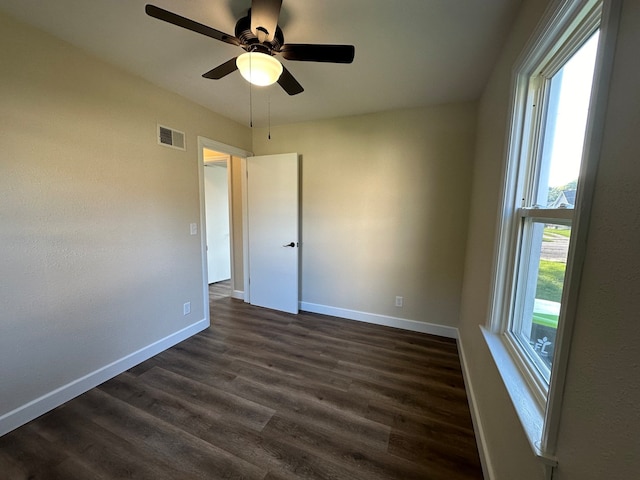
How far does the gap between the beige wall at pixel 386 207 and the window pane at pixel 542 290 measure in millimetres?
1360

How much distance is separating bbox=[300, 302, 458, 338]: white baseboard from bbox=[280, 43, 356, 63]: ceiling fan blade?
2579mm

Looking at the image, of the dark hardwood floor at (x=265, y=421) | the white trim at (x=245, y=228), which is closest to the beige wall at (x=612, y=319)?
the dark hardwood floor at (x=265, y=421)

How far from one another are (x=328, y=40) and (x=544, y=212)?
1.57m

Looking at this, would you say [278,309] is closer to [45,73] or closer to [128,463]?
[128,463]

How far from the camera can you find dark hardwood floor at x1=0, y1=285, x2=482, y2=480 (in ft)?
4.43

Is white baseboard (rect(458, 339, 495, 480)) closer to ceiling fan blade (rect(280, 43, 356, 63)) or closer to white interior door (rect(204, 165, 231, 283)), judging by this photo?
ceiling fan blade (rect(280, 43, 356, 63))

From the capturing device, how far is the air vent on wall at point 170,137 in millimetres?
2279

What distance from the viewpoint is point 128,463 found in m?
1.36

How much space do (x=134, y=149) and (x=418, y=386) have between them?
2979 millimetres

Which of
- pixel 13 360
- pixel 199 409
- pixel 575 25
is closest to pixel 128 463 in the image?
pixel 199 409

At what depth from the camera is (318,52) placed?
135 cm

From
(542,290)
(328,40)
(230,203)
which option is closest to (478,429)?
(542,290)

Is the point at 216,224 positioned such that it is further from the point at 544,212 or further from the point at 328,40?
the point at 544,212

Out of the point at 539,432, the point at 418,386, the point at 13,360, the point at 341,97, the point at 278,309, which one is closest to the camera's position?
the point at 539,432
